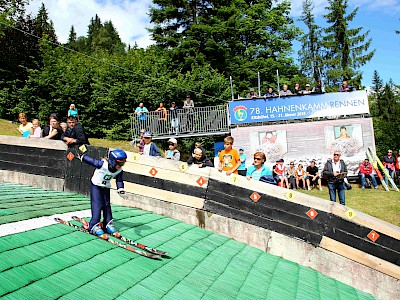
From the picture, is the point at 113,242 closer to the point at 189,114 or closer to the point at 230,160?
the point at 230,160

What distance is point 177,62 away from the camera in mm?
37625

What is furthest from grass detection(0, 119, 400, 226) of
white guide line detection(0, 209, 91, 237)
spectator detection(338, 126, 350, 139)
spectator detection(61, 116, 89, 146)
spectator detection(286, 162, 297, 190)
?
white guide line detection(0, 209, 91, 237)

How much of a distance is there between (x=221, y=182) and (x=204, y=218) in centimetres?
89

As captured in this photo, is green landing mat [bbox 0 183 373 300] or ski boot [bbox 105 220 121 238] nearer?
green landing mat [bbox 0 183 373 300]

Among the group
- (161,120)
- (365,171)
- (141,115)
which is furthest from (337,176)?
(141,115)

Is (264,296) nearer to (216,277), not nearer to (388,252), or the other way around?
(216,277)

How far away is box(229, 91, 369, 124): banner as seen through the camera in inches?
814

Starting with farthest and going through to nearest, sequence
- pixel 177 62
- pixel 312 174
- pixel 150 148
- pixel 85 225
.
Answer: pixel 177 62, pixel 312 174, pixel 150 148, pixel 85 225

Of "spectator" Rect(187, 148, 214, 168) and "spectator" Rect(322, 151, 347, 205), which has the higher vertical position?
"spectator" Rect(187, 148, 214, 168)

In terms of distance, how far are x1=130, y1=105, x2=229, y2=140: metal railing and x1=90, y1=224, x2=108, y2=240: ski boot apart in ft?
57.8

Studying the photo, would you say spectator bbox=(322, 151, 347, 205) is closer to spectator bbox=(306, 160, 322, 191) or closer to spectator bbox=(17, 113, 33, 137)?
spectator bbox=(306, 160, 322, 191)

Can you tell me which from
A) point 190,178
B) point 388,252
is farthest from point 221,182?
point 388,252

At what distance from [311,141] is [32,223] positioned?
17068 millimetres

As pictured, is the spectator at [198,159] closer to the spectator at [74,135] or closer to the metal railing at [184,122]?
the spectator at [74,135]
